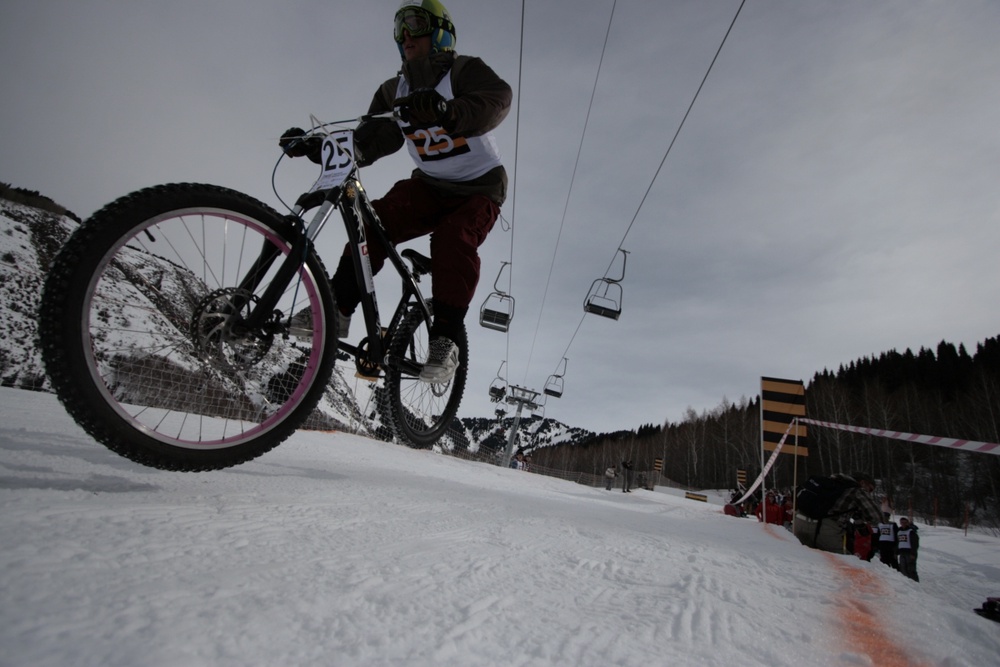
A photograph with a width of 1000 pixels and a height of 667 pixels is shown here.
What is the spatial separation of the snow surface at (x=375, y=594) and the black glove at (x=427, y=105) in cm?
153

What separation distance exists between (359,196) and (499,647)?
2.07 metres

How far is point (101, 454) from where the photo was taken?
1.78 metres

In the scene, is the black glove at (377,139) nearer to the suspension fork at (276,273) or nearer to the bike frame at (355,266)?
the bike frame at (355,266)

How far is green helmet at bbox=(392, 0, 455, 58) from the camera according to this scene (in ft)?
7.86

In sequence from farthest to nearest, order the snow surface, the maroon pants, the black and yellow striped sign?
the black and yellow striped sign < the maroon pants < the snow surface

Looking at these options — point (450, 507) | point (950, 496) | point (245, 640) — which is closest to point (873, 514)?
point (450, 507)

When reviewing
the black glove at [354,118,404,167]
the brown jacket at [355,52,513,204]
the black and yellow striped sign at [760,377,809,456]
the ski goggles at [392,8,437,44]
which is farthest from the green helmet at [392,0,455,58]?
the black and yellow striped sign at [760,377,809,456]

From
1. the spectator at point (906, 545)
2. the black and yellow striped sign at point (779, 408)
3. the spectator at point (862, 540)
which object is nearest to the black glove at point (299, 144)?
the spectator at point (862, 540)

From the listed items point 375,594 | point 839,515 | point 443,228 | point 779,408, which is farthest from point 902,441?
point 375,594

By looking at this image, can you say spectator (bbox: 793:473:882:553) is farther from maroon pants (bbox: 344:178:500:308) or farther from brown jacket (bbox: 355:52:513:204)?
brown jacket (bbox: 355:52:513:204)

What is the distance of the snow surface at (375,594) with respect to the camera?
1.78 ft

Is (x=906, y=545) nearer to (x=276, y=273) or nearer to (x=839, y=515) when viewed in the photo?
(x=839, y=515)

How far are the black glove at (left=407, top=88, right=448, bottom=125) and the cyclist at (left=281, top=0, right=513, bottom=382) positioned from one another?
1.15ft

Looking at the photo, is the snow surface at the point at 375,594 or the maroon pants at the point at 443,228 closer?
the snow surface at the point at 375,594
